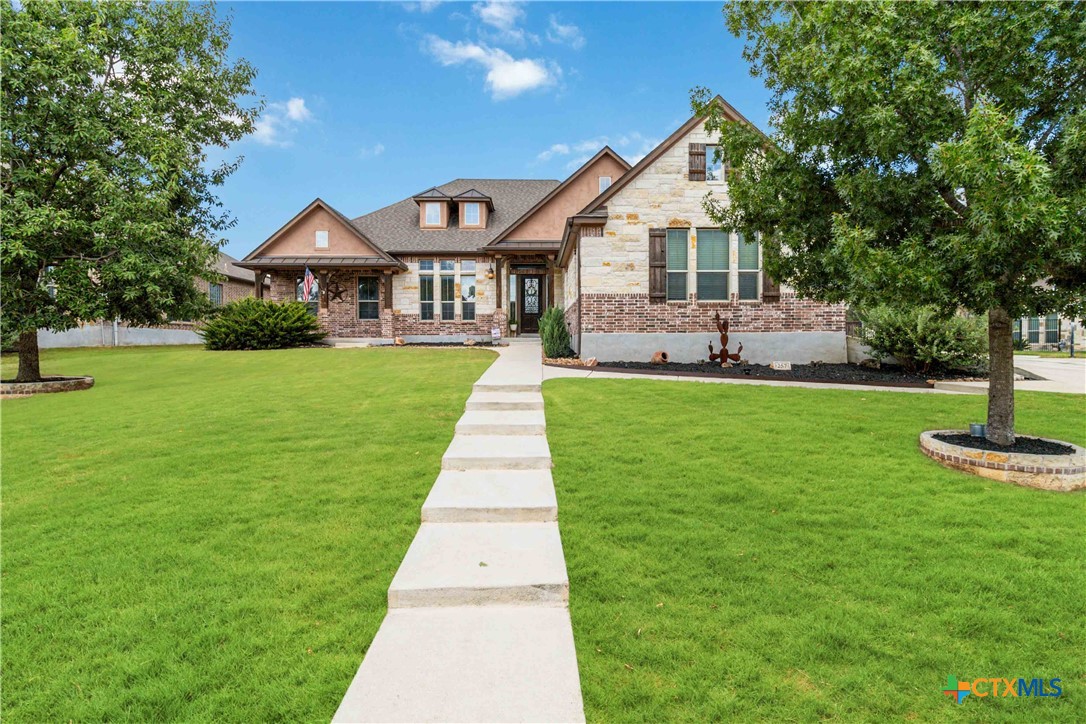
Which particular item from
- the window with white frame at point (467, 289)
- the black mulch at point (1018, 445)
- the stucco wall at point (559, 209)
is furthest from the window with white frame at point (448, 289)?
the black mulch at point (1018, 445)

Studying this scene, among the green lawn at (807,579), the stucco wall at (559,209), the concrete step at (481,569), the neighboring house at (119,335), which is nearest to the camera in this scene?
the green lawn at (807,579)

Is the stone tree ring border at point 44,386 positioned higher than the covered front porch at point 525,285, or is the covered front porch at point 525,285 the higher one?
the covered front porch at point 525,285

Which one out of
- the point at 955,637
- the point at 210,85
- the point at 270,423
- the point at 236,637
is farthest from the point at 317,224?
the point at 955,637

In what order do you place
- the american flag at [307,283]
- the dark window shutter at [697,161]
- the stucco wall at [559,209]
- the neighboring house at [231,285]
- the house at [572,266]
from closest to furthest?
the dark window shutter at [697,161] < the house at [572,266] < the american flag at [307,283] < the stucco wall at [559,209] < the neighboring house at [231,285]

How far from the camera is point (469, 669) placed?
2.32 meters

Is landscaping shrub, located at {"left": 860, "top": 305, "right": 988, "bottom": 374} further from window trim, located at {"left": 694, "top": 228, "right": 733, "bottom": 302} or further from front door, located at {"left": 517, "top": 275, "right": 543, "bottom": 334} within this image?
front door, located at {"left": 517, "top": 275, "right": 543, "bottom": 334}

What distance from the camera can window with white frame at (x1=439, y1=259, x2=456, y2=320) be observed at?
20.9 m

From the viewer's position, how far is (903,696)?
212 centimetres

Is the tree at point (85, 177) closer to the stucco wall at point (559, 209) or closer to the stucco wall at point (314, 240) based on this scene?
the stucco wall at point (314, 240)

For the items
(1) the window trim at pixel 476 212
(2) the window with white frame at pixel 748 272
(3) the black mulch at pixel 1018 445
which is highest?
(1) the window trim at pixel 476 212

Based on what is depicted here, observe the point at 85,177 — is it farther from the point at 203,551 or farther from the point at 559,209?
the point at 559,209

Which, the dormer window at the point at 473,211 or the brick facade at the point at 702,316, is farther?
the dormer window at the point at 473,211

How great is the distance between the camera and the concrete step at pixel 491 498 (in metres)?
3.85

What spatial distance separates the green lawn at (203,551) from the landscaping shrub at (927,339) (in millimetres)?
9531
